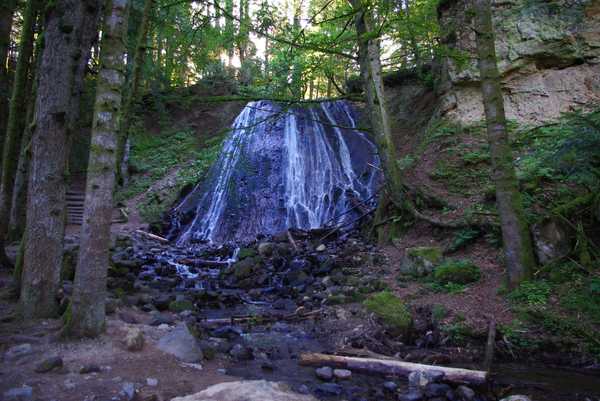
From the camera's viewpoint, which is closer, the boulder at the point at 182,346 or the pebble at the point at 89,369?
the pebble at the point at 89,369

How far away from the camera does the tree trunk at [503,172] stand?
18.4ft

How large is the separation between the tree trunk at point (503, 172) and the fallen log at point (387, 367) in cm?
203

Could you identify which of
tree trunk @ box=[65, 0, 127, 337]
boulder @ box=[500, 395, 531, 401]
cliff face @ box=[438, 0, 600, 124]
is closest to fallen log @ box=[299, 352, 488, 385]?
boulder @ box=[500, 395, 531, 401]

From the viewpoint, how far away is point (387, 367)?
430 centimetres

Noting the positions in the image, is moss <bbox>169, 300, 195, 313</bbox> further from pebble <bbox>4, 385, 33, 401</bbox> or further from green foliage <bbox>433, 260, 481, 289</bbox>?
green foliage <bbox>433, 260, 481, 289</bbox>

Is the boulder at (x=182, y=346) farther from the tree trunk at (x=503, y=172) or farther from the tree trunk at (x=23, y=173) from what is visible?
the tree trunk at (x=503, y=172)

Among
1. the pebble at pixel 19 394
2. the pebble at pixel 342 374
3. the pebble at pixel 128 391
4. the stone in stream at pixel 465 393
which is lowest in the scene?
the stone in stream at pixel 465 393

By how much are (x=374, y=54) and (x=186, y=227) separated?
9.30 m

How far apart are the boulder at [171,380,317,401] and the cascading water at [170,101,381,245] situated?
9056mm

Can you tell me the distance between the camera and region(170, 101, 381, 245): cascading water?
1422 cm

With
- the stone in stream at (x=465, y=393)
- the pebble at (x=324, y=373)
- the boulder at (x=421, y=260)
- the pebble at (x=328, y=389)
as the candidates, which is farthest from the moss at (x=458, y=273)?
the pebble at (x=328, y=389)

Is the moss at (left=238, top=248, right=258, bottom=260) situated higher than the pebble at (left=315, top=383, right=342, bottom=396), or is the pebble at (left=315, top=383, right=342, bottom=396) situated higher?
the moss at (left=238, top=248, right=258, bottom=260)

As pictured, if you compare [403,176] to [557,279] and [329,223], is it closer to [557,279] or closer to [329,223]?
[329,223]

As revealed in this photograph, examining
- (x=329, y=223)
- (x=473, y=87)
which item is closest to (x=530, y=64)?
(x=473, y=87)
